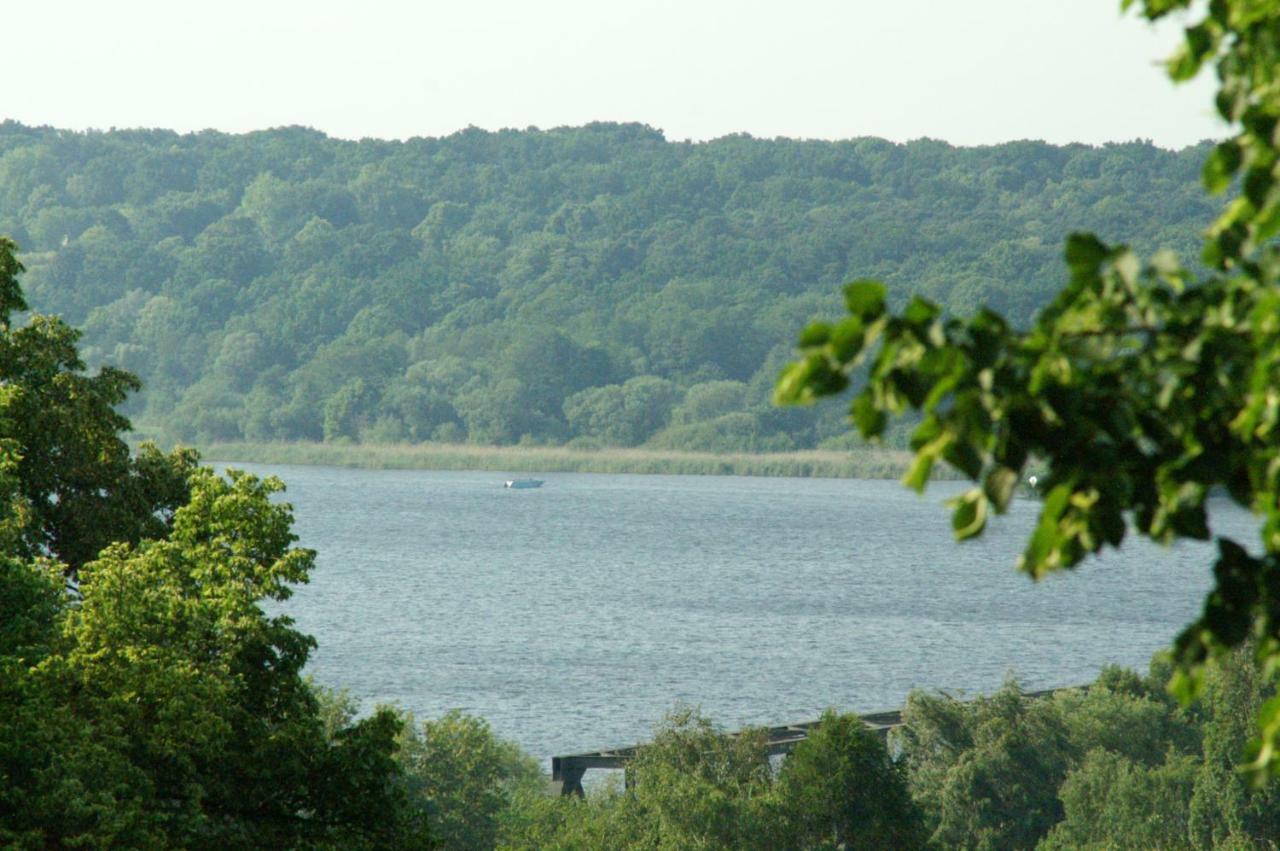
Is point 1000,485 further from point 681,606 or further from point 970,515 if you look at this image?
point 681,606

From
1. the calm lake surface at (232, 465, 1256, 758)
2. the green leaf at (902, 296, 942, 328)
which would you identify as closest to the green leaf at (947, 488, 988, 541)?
the green leaf at (902, 296, 942, 328)

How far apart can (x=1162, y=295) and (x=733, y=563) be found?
90554 mm

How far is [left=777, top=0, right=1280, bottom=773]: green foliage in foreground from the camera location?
334 centimetres

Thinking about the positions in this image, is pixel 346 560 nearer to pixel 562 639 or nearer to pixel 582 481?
pixel 562 639

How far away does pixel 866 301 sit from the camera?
3.33 m

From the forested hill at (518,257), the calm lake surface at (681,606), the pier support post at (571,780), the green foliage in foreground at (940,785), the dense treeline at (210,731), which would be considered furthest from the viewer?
the forested hill at (518,257)

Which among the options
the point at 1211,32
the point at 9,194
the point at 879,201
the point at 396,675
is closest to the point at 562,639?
the point at 396,675

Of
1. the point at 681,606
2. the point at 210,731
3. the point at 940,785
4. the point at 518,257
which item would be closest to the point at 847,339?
the point at 210,731

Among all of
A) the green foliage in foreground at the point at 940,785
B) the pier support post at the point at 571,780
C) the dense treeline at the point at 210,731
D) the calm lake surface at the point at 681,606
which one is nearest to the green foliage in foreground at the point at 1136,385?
the dense treeline at the point at 210,731

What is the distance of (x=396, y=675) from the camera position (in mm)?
59688

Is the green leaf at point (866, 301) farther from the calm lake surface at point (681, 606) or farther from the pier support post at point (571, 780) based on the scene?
the calm lake surface at point (681, 606)

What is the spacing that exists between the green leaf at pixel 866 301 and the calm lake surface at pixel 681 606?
33.5 metres

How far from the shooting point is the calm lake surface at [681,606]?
57.1m

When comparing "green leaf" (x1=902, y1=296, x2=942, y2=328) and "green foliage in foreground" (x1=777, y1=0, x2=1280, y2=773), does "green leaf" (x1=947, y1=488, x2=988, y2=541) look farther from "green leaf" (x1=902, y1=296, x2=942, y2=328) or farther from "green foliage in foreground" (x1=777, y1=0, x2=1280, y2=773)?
"green leaf" (x1=902, y1=296, x2=942, y2=328)
